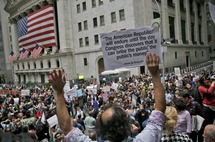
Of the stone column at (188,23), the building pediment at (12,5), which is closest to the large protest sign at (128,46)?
the stone column at (188,23)

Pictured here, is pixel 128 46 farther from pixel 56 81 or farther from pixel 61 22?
pixel 61 22

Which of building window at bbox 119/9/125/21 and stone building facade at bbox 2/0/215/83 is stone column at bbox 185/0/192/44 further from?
building window at bbox 119/9/125/21

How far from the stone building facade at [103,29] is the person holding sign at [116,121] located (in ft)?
104

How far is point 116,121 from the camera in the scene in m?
1.91

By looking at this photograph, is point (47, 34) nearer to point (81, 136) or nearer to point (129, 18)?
point (129, 18)

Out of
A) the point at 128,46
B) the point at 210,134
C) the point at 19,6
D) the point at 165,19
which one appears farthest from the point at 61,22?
the point at 210,134

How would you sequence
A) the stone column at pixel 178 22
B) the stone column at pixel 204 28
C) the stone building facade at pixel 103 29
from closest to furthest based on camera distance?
the stone building facade at pixel 103 29
the stone column at pixel 178 22
the stone column at pixel 204 28

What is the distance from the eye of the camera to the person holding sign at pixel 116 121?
6.25 ft

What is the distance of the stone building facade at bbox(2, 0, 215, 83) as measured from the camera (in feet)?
117

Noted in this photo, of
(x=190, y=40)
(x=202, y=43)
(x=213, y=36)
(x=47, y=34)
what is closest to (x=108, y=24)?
(x=47, y=34)

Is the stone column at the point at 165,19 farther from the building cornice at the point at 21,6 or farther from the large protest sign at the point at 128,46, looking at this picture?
the large protest sign at the point at 128,46

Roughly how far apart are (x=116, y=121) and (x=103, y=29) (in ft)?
120

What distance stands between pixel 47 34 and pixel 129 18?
14.6m

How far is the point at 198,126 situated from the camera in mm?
5105
